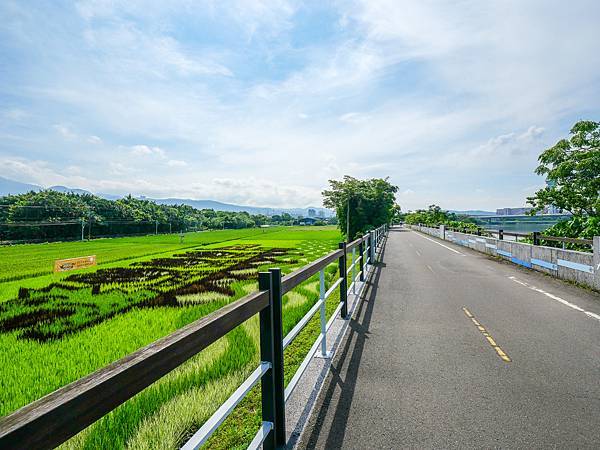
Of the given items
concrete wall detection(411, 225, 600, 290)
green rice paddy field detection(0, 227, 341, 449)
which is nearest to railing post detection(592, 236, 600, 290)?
concrete wall detection(411, 225, 600, 290)

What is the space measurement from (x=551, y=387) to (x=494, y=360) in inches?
31.0

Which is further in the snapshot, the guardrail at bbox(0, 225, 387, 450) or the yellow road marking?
the yellow road marking

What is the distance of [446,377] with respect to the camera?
13.4 feet

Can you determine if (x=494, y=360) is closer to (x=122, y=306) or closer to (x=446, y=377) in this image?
(x=446, y=377)

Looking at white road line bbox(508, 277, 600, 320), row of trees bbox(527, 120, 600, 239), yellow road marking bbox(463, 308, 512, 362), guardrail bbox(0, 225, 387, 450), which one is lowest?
white road line bbox(508, 277, 600, 320)

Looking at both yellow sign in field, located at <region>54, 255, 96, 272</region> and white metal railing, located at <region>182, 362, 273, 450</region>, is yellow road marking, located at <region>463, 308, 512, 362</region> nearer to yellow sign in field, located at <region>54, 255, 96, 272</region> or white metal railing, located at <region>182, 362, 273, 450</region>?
white metal railing, located at <region>182, 362, 273, 450</region>

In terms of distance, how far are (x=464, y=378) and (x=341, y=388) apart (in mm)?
1468

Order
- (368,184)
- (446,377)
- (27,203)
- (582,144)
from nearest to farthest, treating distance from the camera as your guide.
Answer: (446,377), (582,144), (368,184), (27,203)

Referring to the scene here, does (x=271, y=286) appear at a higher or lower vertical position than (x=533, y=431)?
higher

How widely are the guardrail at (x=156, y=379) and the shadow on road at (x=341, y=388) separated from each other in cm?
43

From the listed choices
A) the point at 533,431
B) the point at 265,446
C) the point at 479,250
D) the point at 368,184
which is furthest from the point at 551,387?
the point at 368,184

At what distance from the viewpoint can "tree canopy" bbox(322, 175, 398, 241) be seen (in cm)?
3184

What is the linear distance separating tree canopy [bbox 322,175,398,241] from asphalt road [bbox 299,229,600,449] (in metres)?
24.1

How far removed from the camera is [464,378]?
4.04m
